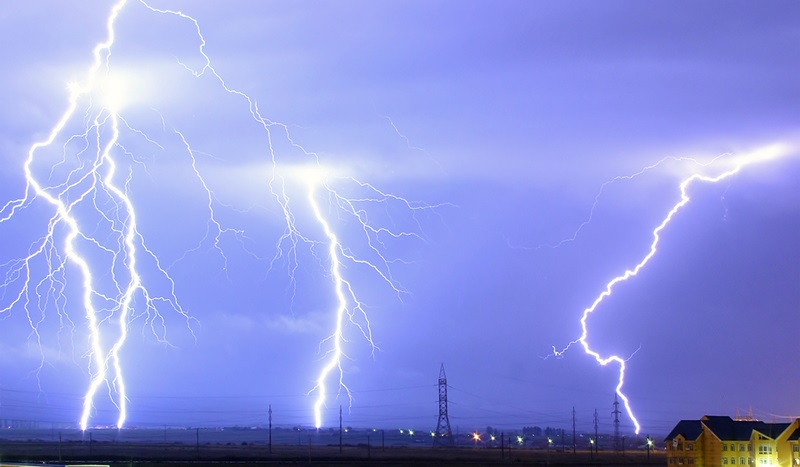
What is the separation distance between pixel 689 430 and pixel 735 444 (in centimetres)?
213

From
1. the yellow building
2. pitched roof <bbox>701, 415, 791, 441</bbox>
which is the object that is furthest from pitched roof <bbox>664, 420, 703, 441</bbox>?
pitched roof <bbox>701, 415, 791, 441</bbox>

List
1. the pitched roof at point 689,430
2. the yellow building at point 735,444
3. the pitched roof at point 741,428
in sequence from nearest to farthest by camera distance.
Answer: the yellow building at point 735,444 < the pitched roof at point 741,428 < the pitched roof at point 689,430

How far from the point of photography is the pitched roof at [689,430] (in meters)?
46.0

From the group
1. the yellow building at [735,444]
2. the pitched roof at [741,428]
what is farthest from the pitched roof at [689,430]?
the pitched roof at [741,428]

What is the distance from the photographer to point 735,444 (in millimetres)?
44969

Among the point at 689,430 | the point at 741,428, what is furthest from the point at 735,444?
the point at 689,430

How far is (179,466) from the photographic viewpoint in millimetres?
48250

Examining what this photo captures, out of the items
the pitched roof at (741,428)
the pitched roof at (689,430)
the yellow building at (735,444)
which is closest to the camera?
the yellow building at (735,444)

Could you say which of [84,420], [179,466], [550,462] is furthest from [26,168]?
[550,462]

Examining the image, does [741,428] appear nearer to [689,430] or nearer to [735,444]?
[735,444]

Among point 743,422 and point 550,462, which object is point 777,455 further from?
point 550,462

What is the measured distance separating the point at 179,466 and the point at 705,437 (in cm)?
2288

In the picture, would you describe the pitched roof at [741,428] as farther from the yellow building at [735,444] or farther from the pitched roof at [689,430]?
the pitched roof at [689,430]

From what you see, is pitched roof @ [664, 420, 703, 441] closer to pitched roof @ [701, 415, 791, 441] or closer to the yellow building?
the yellow building
